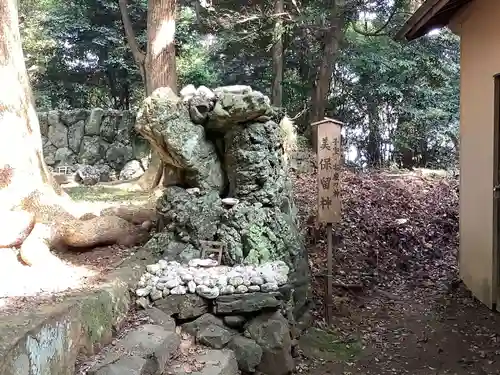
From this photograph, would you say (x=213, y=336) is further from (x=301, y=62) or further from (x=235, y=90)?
(x=301, y=62)

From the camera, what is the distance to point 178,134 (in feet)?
15.6

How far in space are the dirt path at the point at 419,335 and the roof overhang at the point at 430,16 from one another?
3169mm

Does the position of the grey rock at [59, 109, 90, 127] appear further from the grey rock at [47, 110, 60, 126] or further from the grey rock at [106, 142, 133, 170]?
the grey rock at [106, 142, 133, 170]

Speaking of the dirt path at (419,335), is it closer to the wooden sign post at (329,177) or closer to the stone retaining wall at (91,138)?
the wooden sign post at (329,177)

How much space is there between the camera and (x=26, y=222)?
15.1 feet

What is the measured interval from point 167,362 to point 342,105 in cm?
980

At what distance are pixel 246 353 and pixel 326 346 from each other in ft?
4.05

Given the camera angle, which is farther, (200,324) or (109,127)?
(109,127)

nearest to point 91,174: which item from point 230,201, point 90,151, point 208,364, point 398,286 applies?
point 90,151

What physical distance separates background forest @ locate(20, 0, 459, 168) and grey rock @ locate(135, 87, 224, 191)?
5.11 meters

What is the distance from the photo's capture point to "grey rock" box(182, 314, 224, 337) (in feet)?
13.4

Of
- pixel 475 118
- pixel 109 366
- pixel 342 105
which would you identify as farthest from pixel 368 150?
pixel 109 366

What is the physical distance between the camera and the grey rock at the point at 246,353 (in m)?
4.03

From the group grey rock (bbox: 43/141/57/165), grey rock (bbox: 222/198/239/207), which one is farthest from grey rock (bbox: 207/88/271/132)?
grey rock (bbox: 43/141/57/165)
